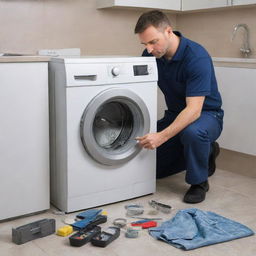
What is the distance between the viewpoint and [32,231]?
2078mm

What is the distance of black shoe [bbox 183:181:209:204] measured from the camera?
2590 mm

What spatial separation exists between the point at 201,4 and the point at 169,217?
68.7 inches

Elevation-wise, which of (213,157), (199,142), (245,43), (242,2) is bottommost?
(213,157)

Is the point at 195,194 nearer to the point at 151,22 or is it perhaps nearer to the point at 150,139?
the point at 150,139

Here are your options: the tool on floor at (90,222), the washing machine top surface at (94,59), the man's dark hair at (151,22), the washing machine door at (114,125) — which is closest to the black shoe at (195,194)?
the washing machine door at (114,125)

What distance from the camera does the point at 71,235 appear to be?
2119 mm

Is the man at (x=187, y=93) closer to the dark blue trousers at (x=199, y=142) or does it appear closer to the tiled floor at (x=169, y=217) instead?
the dark blue trousers at (x=199, y=142)

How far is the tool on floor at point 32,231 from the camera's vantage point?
2.04 metres

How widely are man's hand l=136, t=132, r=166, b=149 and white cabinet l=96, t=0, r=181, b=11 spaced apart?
1155 millimetres

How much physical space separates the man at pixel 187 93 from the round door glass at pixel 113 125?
0.19 meters

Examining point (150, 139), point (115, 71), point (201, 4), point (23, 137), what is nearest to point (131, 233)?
point (150, 139)

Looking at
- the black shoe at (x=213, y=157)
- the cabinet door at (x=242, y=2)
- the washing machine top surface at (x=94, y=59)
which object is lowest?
the black shoe at (x=213, y=157)

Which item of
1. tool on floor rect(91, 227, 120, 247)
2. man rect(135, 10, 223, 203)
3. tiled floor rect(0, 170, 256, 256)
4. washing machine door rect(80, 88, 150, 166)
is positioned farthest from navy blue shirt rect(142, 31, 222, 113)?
tool on floor rect(91, 227, 120, 247)

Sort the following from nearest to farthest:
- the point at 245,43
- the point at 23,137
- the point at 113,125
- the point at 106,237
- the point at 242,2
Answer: the point at 106,237, the point at 23,137, the point at 113,125, the point at 242,2, the point at 245,43
